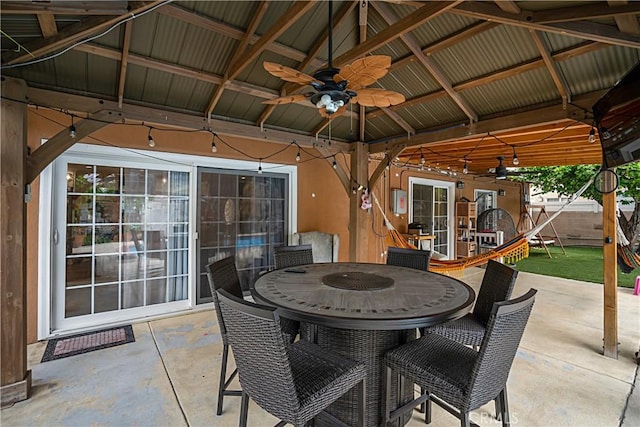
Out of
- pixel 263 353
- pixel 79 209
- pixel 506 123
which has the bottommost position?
pixel 263 353

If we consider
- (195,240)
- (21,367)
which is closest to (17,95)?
(21,367)

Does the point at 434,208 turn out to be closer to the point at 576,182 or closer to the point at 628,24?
the point at 576,182

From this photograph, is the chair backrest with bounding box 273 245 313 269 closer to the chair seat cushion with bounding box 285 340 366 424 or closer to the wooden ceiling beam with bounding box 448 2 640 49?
the chair seat cushion with bounding box 285 340 366 424

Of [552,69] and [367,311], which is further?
[552,69]

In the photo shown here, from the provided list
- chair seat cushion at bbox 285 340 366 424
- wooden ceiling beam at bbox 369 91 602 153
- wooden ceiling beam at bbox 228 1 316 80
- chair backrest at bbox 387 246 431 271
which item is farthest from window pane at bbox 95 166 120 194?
wooden ceiling beam at bbox 369 91 602 153

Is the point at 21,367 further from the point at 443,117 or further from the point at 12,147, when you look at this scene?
the point at 443,117

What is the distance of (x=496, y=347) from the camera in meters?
1.32

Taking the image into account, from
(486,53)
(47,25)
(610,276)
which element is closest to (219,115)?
(47,25)

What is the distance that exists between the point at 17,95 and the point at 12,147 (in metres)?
0.40

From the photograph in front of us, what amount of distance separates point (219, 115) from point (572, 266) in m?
8.36

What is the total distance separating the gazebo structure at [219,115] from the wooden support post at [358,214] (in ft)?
0.11

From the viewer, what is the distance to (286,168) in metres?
4.88

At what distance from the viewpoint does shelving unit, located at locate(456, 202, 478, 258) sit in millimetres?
7523

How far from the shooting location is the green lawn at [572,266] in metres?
6.07
